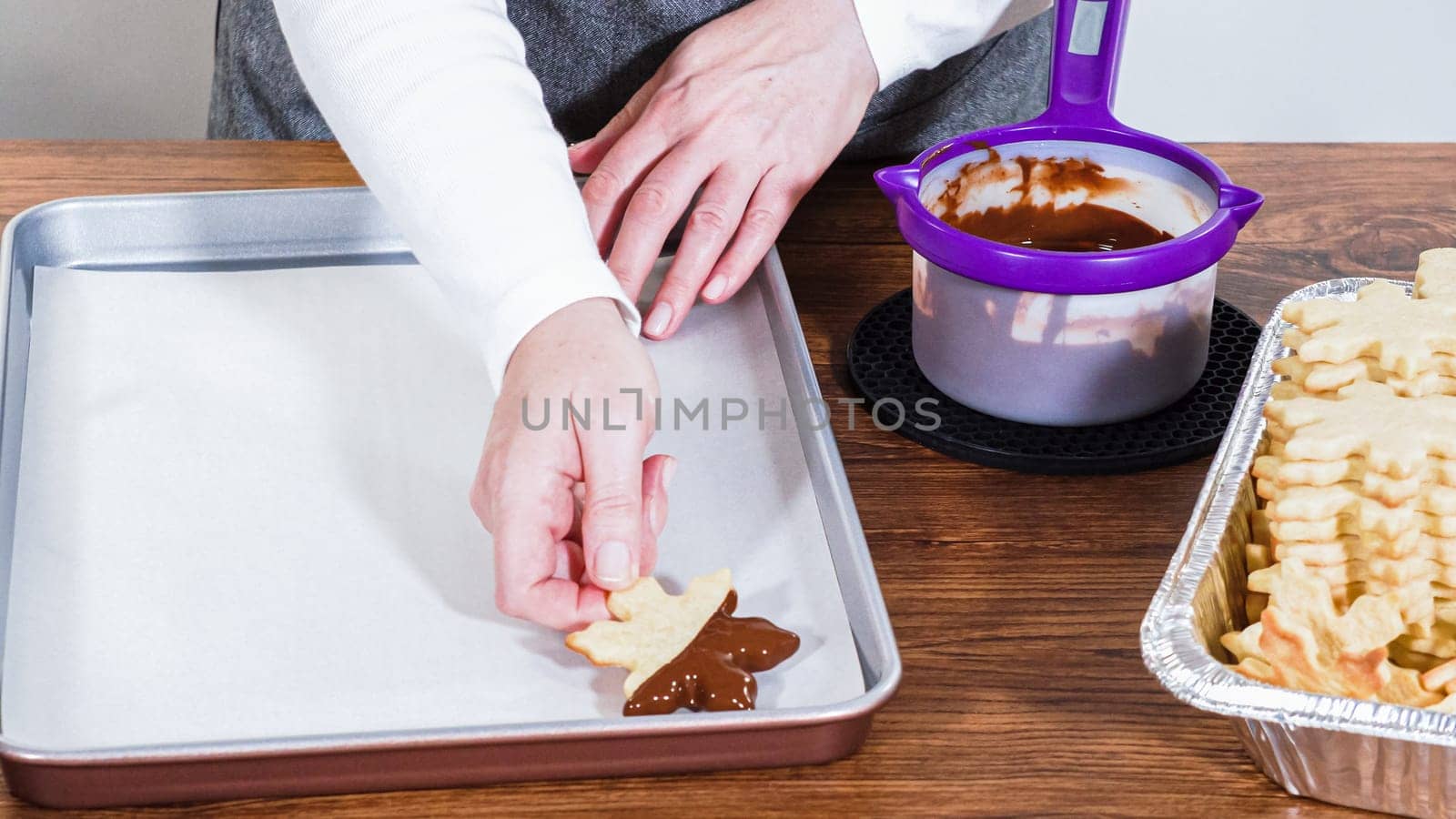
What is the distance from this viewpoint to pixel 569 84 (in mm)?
1126

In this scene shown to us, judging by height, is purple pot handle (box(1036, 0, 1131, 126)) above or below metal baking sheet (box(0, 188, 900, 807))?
above

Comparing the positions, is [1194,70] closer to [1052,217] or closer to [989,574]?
[1052,217]

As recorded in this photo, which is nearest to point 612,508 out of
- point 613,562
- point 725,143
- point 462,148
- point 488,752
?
point 613,562

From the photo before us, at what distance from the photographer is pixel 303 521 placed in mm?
769

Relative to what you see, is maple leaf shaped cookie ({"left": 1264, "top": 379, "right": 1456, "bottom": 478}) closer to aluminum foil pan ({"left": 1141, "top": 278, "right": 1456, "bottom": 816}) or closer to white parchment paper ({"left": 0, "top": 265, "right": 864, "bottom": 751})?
aluminum foil pan ({"left": 1141, "top": 278, "right": 1456, "bottom": 816})

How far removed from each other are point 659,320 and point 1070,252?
26cm

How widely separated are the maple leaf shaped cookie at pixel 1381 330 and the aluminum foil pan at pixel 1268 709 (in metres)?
0.07

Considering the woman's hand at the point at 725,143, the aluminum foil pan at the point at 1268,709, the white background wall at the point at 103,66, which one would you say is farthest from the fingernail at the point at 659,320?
the white background wall at the point at 103,66

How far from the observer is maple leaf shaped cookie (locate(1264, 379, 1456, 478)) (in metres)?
0.57

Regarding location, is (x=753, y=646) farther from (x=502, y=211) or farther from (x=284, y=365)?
(x=284, y=365)

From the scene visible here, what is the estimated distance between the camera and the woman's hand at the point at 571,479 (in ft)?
2.15

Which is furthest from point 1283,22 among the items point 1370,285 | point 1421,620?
point 1421,620

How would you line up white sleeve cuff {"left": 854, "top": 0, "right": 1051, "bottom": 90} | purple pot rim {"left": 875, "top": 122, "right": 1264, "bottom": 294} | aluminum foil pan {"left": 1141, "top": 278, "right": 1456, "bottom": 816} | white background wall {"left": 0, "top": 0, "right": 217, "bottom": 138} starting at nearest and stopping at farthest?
aluminum foil pan {"left": 1141, "top": 278, "right": 1456, "bottom": 816} < purple pot rim {"left": 875, "top": 122, "right": 1264, "bottom": 294} < white sleeve cuff {"left": 854, "top": 0, "right": 1051, "bottom": 90} < white background wall {"left": 0, "top": 0, "right": 217, "bottom": 138}

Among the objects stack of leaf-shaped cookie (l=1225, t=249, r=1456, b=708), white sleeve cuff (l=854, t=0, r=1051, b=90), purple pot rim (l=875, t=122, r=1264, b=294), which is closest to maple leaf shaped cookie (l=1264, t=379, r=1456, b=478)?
stack of leaf-shaped cookie (l=1225, t=249, r=1456, b=708)
